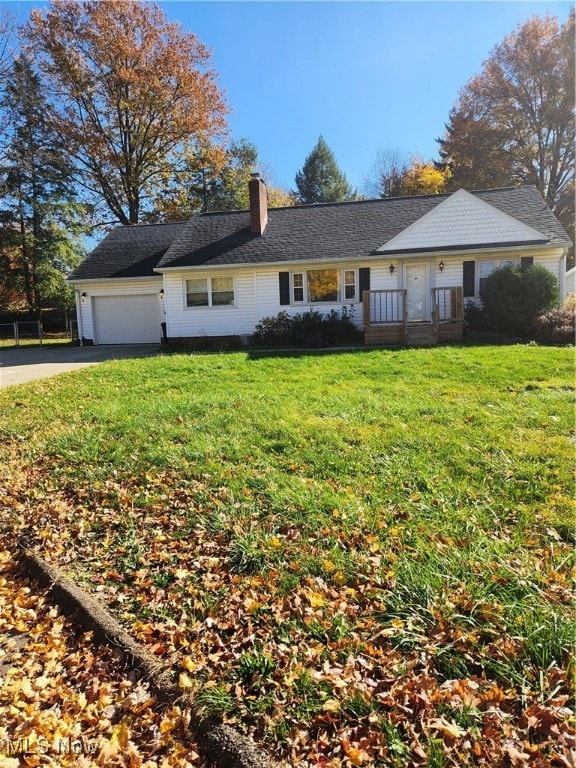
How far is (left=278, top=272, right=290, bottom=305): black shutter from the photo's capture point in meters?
15.9

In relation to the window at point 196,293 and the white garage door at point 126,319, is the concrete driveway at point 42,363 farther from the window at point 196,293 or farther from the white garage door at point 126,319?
the white garage door at point 126,319

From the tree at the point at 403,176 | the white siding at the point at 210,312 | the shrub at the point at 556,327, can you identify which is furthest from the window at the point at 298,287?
the tree at the point at 403,176

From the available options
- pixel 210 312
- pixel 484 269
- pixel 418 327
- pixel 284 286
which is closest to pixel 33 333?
pixel 210 312

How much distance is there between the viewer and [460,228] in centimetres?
1516

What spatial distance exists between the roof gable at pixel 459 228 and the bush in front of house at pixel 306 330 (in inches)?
115

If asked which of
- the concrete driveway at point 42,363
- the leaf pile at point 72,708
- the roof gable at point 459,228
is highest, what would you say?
the roof gable at point 459,228

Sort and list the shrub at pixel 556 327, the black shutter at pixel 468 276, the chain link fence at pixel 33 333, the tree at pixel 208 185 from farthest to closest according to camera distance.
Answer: the tree at pixel 208 185, the chain link fence at pixel 33 333, the black shutter at pixel 468 276, the shrub at pixel 556 327

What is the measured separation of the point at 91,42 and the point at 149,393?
2620 centimetres

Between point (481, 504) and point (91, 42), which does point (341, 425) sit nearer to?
point (481, 504)

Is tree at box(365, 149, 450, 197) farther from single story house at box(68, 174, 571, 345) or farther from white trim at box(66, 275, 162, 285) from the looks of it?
white trim at box(66, 275, 162, 285)

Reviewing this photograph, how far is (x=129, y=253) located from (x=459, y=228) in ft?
45.2

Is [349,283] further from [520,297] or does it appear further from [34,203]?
[34,203]

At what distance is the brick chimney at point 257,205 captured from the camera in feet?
55.1

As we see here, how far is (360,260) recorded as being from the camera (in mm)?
15336
